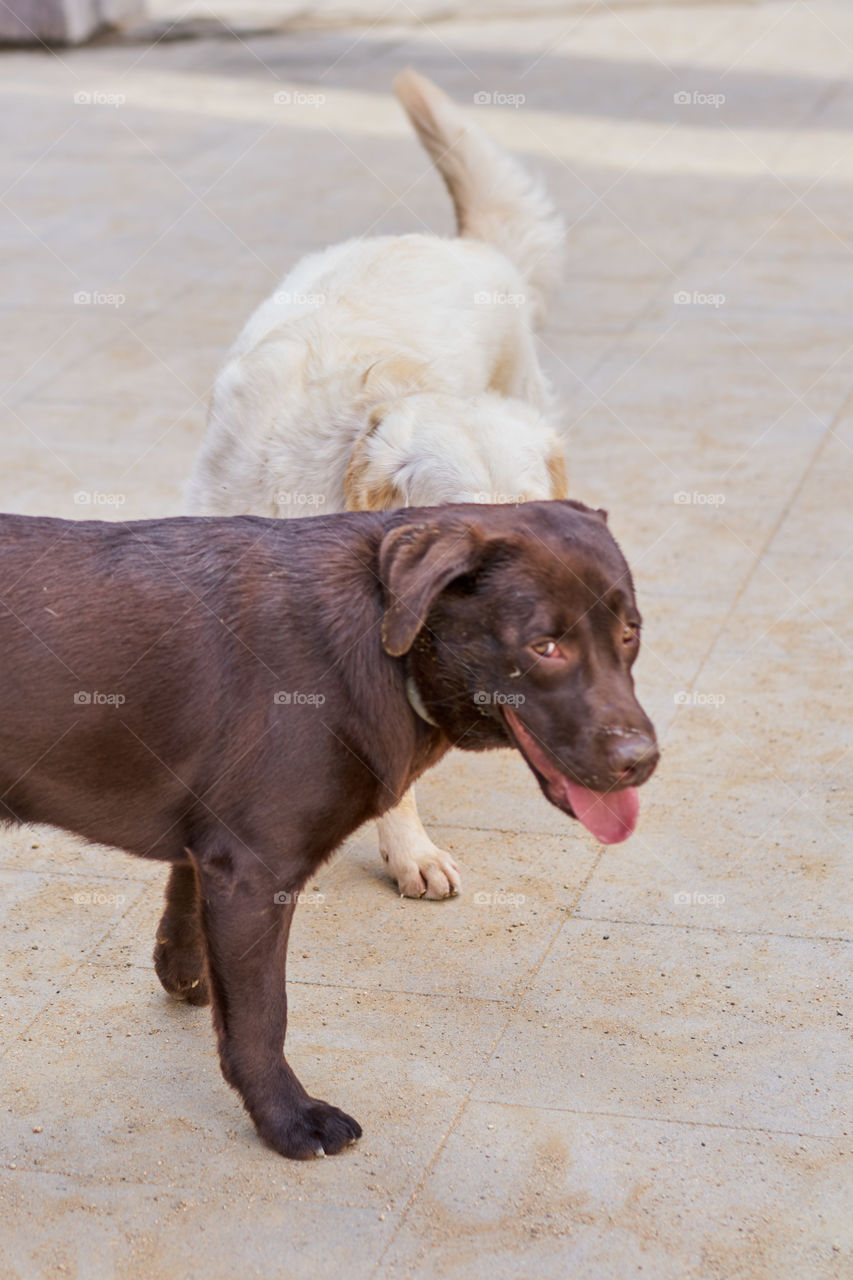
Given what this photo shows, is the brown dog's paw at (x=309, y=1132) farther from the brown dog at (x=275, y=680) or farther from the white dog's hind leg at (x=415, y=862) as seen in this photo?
the white dog's hind leg at (x=415, y=862)

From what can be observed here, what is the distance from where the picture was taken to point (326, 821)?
3.37 m

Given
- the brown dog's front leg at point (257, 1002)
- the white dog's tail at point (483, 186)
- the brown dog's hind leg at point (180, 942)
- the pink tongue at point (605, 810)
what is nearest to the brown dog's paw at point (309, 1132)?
the brown dog's front leg at point (257, 1002)

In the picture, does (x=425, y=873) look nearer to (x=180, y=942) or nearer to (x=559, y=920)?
(x=559, y=920)

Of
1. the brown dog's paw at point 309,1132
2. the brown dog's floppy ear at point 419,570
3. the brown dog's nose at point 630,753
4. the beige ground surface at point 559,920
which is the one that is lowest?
the beige ground surface at point 559,920

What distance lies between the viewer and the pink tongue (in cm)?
322

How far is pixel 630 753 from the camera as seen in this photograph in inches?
122

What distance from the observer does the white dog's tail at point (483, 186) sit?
21.3 ft

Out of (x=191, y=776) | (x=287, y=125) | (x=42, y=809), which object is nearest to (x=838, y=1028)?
(x=191, y=776)

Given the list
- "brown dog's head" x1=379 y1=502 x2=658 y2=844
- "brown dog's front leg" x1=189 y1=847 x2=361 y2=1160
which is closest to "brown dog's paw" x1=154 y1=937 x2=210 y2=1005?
"brown dog's front leg" x1=189 y1=847 x2=361 y2=1160

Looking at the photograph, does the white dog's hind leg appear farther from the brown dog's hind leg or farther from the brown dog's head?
the brown dog's head

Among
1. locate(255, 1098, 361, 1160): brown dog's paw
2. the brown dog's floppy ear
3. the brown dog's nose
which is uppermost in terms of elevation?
the brown dog's floppy ear

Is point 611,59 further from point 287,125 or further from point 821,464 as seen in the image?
point 821,464

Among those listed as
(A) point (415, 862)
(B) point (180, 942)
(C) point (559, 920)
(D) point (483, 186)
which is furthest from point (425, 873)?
(D) point (483, 186)

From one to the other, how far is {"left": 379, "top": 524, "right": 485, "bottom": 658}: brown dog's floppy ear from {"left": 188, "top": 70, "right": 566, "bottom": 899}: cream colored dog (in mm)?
988
